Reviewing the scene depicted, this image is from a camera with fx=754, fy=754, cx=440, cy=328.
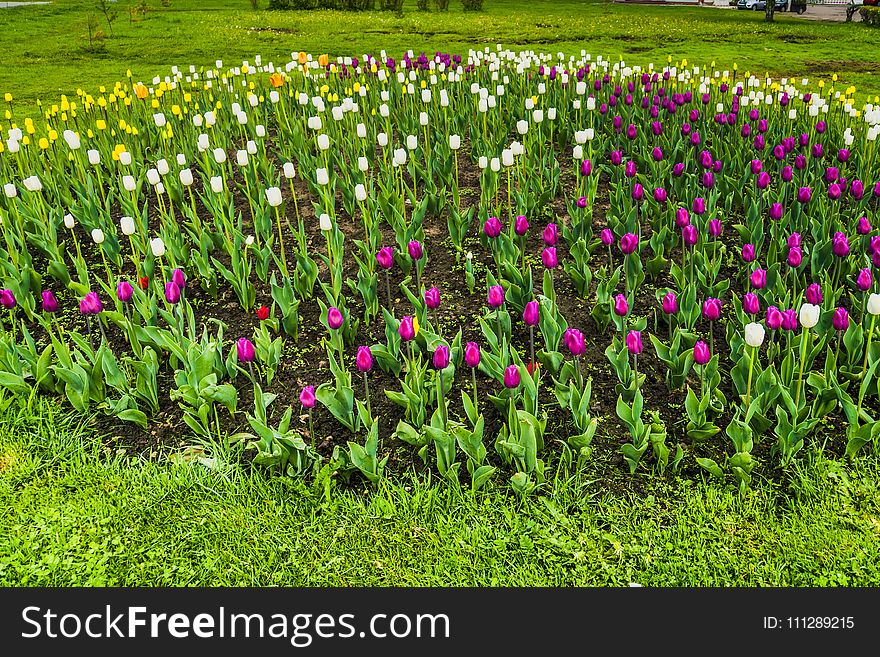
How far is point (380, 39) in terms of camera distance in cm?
1775

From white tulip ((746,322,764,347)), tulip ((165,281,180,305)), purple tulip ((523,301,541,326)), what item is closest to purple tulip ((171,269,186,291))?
tulip ((165,281,180,305))

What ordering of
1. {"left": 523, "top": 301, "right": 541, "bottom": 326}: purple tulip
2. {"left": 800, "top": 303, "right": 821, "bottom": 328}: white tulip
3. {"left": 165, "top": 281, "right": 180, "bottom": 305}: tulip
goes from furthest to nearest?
{"left": 165, "top": 281, "right": 180, "bottom": 305}: tulip, {"left": 523, "top": 301, "right": 541, "bottom": 326}: purple tulip, {"left": 800, "top": 303, "right": 821, "bottom": 328}: white tulip

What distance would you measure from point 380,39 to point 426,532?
16.6 metres

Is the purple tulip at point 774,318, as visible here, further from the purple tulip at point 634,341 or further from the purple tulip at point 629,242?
the purple tulip at point 629,242

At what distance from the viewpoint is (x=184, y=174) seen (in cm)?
482

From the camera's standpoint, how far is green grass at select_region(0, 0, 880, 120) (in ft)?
44.3

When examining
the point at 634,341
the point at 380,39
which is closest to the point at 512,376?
the point at 634,341

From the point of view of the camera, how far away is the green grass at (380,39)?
1350cm

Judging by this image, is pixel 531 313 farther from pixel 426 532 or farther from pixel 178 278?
pixel 178 278

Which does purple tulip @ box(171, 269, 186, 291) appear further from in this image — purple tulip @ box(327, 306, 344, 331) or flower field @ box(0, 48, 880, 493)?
purple tulip @ box(327, 306, 344, 331)

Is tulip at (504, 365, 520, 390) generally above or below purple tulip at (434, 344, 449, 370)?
below

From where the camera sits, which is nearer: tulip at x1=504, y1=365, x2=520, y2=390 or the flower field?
tulip at x1=504, y1=365, x2=520, y2=390

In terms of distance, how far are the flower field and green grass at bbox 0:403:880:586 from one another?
5.4 inches

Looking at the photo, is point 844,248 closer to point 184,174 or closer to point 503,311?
point 503,311
